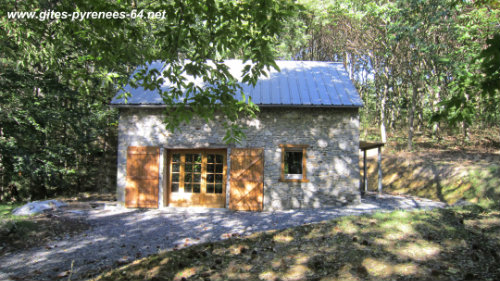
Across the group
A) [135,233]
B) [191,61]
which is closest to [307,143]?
[135,233]

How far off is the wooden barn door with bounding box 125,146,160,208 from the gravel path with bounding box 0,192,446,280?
1.29ft

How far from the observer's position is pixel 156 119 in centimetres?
873

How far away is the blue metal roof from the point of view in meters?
8.37

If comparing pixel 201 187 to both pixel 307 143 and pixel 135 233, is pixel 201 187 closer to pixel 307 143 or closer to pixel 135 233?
pixel 135 233

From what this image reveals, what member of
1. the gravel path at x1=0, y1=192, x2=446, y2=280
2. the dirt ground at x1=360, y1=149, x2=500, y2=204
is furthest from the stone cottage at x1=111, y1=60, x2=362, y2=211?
the dirt ground at x1=360, y1=149, x2=500, y2=204

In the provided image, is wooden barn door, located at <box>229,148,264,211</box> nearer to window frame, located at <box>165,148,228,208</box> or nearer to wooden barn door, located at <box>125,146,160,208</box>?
window frame, located at <box>165,148,228,208</box>

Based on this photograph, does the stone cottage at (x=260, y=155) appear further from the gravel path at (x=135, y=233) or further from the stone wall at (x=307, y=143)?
the gravel path at (x=135, y=233)

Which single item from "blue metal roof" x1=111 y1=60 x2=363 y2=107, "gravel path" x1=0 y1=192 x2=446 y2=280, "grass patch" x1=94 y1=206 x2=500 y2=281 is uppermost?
"blue metal roof" x1=111 y1=60 x2=363 y2=107

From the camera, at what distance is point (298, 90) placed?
8898 mm

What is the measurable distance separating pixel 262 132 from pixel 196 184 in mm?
2471

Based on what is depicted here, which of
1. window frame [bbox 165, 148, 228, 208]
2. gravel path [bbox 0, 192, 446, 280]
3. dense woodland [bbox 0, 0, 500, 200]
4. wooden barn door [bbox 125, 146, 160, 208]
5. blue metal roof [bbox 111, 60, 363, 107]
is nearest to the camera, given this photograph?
dense woodland [bbox 0, 0, 500, 200]

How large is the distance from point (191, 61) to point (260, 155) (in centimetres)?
507

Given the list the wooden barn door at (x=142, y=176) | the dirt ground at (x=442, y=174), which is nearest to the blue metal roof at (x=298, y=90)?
the wooden barn door at (x=142, y=176)

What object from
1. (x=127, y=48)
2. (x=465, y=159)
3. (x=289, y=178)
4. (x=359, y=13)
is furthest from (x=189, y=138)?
(x=465, y=159)
